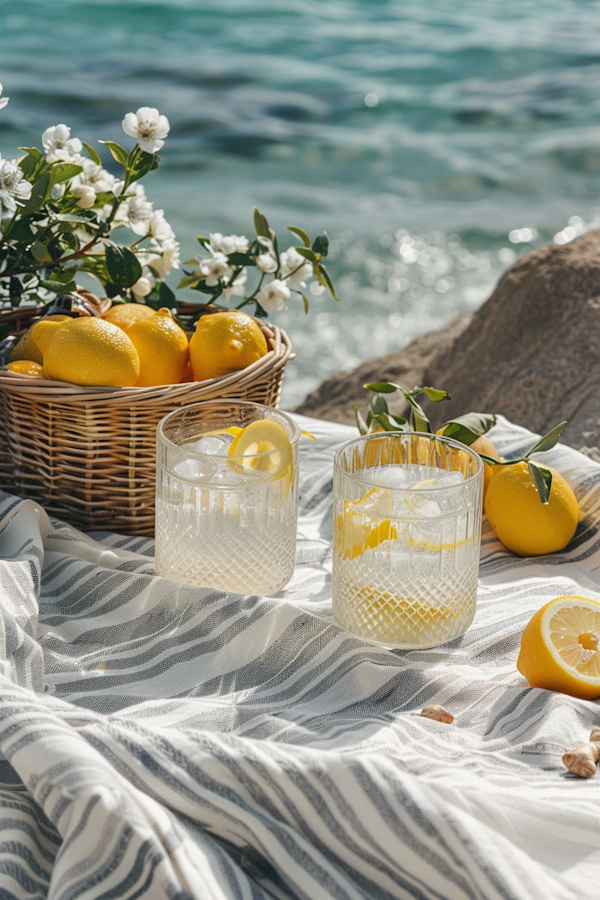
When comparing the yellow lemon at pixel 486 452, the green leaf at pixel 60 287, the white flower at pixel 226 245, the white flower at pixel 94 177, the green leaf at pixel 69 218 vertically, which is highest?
the white flower at pixel 94 177

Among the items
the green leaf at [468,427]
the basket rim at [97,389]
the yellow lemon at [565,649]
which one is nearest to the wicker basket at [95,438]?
the basket rim at [97,389]

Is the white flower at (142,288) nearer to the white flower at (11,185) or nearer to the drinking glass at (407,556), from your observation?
the white flower at (11,185)

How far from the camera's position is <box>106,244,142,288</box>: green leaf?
1.21m

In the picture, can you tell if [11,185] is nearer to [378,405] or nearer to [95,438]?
[95,438]

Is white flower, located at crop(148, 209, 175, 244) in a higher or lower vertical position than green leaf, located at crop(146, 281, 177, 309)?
higher

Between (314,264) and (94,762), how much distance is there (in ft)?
2.55

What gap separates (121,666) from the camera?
917mm

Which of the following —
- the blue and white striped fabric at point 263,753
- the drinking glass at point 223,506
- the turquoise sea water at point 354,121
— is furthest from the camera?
the turquoise sea water at point 354,121

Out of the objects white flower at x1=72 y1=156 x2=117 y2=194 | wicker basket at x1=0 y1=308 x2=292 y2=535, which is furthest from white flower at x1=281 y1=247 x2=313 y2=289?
white flower at x1=72 y1=156 x2=117 y2=194

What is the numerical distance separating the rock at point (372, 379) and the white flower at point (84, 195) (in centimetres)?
100

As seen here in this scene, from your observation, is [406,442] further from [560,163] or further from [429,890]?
[560,163]

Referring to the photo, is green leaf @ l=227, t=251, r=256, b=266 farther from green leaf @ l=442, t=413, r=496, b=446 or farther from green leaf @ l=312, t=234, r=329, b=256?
green leaf @ l=442, t=413, r=496, b=446

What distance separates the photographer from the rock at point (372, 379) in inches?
86.5

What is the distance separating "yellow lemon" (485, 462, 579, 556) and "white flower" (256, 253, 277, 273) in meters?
0.41
